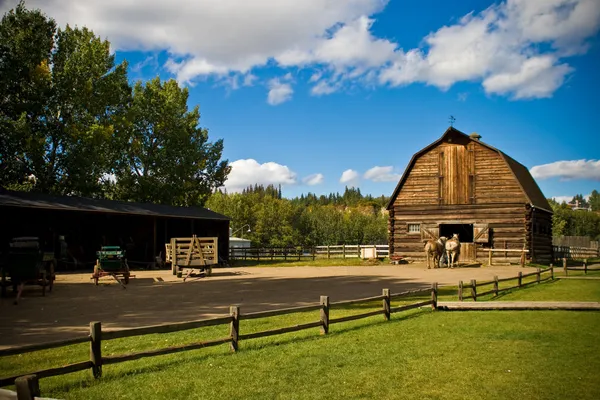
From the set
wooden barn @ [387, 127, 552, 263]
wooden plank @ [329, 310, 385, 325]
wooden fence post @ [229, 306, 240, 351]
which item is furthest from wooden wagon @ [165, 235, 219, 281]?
wooden barn @ [387, 127, 552, 263]

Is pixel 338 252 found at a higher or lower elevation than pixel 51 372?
lower

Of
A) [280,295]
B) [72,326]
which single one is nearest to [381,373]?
[72,326]

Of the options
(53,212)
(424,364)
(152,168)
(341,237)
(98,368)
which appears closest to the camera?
(98,368)

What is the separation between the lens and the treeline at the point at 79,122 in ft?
117

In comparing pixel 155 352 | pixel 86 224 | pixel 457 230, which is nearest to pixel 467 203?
pixel 457 230

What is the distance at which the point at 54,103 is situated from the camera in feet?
124

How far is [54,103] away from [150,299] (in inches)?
1136

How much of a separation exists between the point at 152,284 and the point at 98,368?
13.6 metres

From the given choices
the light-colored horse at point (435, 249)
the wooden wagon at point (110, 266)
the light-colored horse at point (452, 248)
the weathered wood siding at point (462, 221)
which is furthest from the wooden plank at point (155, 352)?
the weathered wood siding at point (462, 221)

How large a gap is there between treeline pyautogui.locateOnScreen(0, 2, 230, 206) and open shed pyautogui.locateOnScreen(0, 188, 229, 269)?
8.43 metres

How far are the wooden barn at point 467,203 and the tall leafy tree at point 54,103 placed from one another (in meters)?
24.9

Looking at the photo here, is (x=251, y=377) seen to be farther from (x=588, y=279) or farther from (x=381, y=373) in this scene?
(x=588, y=279)

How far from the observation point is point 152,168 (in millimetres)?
48594

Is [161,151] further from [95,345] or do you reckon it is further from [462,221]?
[95,345]
